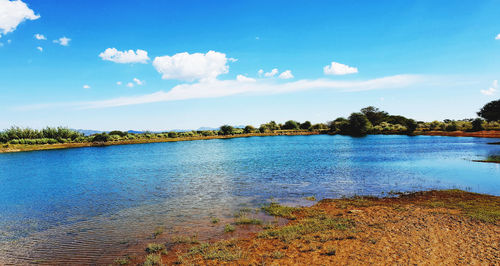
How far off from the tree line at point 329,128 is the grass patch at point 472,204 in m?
116

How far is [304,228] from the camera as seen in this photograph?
508 inches

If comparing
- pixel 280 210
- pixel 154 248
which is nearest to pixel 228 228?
pixel 154 248

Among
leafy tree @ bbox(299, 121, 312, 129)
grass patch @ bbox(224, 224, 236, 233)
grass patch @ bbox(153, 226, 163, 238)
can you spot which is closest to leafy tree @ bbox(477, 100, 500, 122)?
leafy tree @ bbox(299, 121, 312, 129)

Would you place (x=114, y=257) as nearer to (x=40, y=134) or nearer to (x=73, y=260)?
(x=73, y=260)

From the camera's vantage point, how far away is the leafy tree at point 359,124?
14088cm

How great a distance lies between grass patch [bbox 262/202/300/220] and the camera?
15711 millimetres

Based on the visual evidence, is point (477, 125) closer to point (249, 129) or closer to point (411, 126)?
point (411, 126)

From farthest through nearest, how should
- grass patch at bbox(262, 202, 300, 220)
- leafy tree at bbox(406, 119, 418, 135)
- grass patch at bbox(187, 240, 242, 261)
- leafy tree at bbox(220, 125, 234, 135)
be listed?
1. leafy tree at bbox(220, 125, 234, 135)
2. leafy tree at bbox(406, 119, 418, 135)
3. grass patch at bbox(262, 202, 300, 220)
4. grass patch at bbox(187, 240, 242, 261)

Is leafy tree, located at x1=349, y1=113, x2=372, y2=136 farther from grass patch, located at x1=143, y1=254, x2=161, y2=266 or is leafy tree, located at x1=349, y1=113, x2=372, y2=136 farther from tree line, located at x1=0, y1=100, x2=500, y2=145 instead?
grass patch, located at x1=143, y1=254, x2=161, y2=266

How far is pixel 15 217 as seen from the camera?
18344mm

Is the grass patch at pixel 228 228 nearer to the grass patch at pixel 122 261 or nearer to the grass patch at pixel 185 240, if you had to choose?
the grass patch at pixel 185 240

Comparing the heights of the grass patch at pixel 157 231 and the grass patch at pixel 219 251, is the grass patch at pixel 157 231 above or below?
below

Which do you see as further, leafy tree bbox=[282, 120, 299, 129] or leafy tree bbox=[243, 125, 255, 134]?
leafy tree bbox=[282, 120, 299, 129]

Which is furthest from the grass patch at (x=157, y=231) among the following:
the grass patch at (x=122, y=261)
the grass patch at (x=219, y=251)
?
the grass patch at (x=219, y=251)
